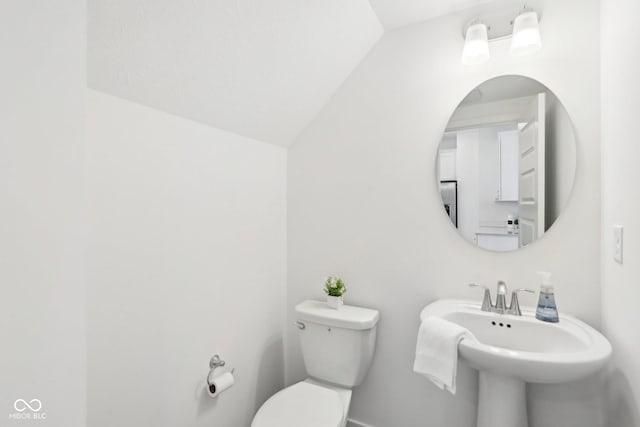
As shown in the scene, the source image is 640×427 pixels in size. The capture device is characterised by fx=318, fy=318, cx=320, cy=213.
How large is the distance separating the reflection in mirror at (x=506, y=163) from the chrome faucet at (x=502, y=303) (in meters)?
0.18

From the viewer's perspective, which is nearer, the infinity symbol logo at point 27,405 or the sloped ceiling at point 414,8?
the infinity symbol logo at point 27,405

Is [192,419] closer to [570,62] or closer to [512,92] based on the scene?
[512,92]

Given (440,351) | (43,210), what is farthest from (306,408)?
(43,210)

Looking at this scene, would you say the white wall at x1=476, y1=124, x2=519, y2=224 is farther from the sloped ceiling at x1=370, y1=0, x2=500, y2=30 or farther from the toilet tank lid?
the toilet tank lid

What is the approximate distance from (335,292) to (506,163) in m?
1.02

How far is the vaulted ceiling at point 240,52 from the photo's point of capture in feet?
3.19

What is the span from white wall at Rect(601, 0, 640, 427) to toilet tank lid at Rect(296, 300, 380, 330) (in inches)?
35.5

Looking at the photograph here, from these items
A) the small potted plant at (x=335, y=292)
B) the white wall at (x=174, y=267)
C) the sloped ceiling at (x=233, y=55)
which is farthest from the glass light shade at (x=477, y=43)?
the small potted plant at (x=335, y=292)

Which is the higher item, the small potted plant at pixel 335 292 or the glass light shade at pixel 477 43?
the glass light shade at pixel 477 43

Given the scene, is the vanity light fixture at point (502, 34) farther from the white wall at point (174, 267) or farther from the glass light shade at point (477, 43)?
the white wall at point (174, 267)

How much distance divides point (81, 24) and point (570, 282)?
68.9 inches

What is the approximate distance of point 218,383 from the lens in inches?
53.1

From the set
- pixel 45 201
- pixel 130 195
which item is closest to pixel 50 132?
pixel 45 201

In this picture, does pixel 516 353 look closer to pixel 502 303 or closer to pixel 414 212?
pixel 502 303
